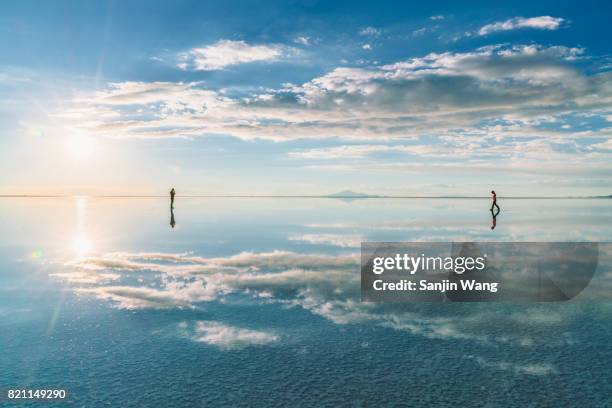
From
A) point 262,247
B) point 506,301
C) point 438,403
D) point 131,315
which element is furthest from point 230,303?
point 262,247

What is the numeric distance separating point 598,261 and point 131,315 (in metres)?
32.8

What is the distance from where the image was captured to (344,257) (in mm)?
34906

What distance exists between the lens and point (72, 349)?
1628cm

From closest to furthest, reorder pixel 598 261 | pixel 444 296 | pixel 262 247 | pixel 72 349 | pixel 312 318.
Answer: pixel 72 349
pixel 312 318
pixel 444 296
pixel 598 261
pixel 262 247

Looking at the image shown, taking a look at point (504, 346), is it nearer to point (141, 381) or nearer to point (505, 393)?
point (505, 393)

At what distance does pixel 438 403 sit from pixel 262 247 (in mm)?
28599

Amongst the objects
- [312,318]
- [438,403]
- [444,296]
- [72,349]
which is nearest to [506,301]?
[444,296]

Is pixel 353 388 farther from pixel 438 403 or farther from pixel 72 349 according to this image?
pixel 72 349

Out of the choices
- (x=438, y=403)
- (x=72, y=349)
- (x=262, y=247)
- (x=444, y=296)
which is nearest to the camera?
(x=438, y=403)

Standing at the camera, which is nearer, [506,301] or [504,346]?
[504,346]

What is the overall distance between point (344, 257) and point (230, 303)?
14363 mm

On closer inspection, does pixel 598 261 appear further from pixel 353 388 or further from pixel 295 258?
pixel 353 388

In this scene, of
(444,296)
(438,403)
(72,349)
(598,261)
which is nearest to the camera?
(438,403)

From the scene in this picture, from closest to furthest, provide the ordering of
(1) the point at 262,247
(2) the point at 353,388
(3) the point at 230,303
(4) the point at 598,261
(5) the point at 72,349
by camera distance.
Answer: (2) the point at 353,388, (5) the point at 72,349, (3) the point at 230,303, (4) the point at 598,261, (1) the point at 262,247
